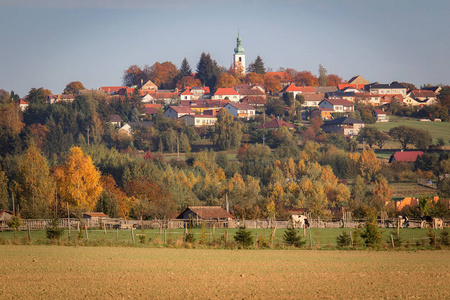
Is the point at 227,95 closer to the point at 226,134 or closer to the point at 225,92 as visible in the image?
the point at 225,92

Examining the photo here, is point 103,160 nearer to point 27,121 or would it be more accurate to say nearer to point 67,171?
point 67,171

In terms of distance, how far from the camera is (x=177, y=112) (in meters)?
143

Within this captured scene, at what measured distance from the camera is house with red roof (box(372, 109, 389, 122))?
144m

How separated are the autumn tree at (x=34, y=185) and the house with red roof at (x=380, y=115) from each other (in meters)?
93.7

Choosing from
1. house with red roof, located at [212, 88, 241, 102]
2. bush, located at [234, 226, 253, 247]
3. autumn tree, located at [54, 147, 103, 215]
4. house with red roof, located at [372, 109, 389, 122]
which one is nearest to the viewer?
bush, located at [234, 226, 253, 247]

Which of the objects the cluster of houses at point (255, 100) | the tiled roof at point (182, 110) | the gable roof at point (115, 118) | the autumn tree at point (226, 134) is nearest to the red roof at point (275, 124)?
the cluster of houses at point (255, 100)

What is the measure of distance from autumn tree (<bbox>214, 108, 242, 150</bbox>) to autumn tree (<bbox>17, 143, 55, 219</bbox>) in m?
55.3

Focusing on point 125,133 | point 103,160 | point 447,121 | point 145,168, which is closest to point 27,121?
point 125,133

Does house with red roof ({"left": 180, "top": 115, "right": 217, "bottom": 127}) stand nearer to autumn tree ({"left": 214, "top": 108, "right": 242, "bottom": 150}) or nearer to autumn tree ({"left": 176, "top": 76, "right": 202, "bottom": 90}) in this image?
autumn tree ({"left": 214, "top": 108, "right": 242, "bottom": 150})

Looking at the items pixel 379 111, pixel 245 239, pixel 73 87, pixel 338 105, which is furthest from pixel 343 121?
pixel 245 239

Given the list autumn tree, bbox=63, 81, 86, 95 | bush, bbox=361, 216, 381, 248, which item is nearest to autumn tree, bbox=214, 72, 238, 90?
autumn tree, bbox=63, 81, 86, 95

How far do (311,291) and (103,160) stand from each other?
74.2 metres

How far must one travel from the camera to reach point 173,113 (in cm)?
14462

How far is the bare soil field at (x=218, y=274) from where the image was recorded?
54.1 feet
